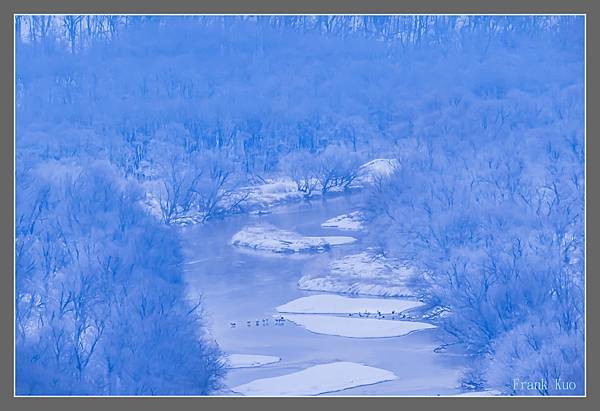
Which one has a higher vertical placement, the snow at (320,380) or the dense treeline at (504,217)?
the dense treeline at (504,217)

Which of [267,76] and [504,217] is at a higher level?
[267,76]

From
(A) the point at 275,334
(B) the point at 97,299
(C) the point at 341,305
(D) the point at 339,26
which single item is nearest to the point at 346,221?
(C) the point at 341,305

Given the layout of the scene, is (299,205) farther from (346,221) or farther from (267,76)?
(267,76)

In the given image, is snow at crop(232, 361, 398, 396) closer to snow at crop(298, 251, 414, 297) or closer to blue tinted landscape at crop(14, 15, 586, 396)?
blue tinted landscape at crop(14, 15, 586, 396)

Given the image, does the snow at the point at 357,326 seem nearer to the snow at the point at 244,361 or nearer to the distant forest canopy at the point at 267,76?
the snow at the point at 244,361

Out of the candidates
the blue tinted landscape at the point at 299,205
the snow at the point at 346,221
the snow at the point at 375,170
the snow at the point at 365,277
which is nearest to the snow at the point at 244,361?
the blue tinted landscape at the point at 299,205

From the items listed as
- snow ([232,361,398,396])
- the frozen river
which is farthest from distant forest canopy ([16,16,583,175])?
snow ([232,361,398,396])

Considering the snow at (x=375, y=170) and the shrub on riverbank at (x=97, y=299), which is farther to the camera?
the snow at (x=375, y=170)
